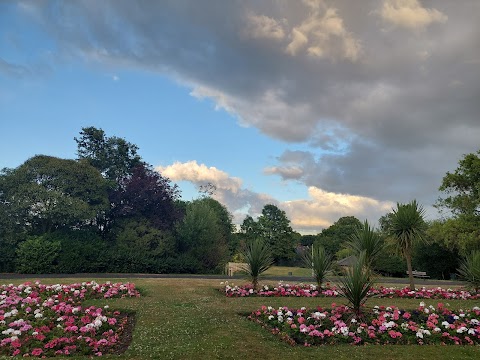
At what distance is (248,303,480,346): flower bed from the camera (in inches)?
354

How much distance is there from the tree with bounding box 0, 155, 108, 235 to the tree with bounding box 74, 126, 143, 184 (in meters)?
5.21

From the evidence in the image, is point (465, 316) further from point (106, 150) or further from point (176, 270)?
point (106, 150)

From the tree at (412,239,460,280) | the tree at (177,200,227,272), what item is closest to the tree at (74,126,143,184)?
the tree at (177,200,227,272)

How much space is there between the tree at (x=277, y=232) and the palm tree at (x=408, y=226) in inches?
1787

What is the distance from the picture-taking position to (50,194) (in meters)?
28.4

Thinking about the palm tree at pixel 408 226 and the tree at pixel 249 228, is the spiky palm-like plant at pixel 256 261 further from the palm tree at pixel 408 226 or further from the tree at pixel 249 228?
the tree at pixel 249 228

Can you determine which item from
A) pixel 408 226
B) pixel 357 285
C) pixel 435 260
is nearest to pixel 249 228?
pixel 435 260

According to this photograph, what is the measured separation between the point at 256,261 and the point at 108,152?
27089mm

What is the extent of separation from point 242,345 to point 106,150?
33504 mm

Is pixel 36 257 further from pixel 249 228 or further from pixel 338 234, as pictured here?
pixel 338 234

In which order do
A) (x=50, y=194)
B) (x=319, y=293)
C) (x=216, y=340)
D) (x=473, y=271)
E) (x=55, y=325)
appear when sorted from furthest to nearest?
(x=50, y=194)
(x=473, y=271)
(x=319, y=293)
(x=55, y=325)
(x=216, y=340)

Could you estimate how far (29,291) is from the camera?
13852mm

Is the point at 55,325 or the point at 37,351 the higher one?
the point at 55,325

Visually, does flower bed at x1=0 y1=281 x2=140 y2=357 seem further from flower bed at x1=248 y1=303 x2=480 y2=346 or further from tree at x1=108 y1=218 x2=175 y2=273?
tree at x1=108 y1=218 x2=175 y2=273
